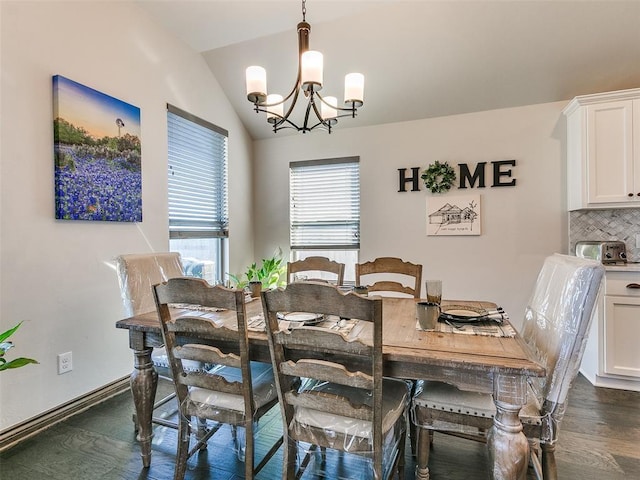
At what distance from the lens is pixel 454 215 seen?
3631 millimetres

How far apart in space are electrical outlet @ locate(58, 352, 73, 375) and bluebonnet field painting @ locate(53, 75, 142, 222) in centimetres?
92

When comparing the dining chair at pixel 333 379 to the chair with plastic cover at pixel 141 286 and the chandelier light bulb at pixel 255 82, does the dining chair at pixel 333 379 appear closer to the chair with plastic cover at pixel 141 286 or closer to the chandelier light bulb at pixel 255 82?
the chair with plastic cover at pixel 141 286

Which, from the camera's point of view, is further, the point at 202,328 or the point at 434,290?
the point at 434,290

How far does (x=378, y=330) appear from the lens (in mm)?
1193

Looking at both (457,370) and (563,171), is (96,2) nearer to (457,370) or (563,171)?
(457,370)

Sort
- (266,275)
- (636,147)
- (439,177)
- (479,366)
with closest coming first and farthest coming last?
(479,366)
(636,147)
(439,177)
(266,275)

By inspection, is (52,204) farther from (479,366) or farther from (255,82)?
(479,366)

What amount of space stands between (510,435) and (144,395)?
1.67 m

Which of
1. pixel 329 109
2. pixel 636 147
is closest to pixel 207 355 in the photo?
pixel 329 109

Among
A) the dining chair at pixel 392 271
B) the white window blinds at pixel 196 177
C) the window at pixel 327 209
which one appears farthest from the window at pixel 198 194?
the dining chair at pixel 392 271

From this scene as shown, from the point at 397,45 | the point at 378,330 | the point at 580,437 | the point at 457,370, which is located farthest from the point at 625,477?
the point at 397,45

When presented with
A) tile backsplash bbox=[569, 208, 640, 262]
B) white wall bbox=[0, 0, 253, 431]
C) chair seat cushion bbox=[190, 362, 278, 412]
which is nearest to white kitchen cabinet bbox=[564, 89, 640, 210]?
tile backsplash bbox=[569, 208, 640, 262]

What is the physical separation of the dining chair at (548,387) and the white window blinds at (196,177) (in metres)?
2.66

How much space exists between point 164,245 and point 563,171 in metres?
3.76
